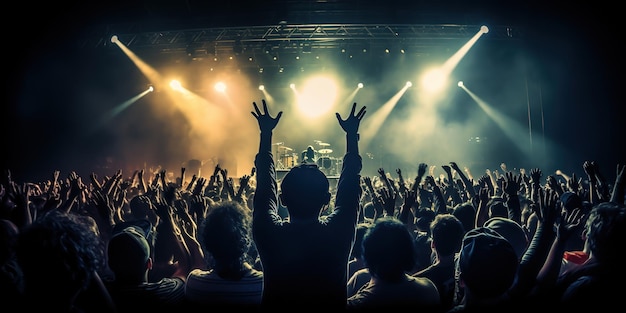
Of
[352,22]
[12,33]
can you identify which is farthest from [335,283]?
[12,33]

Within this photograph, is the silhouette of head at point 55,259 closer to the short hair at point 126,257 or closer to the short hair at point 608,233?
the short hair at point 126,257

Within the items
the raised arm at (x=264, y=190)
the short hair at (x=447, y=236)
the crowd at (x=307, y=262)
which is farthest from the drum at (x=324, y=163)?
the raised arm at (x=264, y=190)

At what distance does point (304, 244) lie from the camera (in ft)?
5.20

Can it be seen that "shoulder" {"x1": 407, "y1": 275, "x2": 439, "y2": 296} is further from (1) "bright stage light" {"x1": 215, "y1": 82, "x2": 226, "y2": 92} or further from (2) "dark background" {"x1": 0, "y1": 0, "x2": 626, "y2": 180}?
(1) "bright stage light" {"x1": 215, "y1": 82, "x2": 226, "y2": 92}

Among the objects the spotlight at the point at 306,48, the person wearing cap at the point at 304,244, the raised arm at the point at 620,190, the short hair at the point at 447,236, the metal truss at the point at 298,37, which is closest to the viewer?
the person wearing cap at the point at 304,244

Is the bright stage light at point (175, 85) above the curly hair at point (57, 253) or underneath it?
above

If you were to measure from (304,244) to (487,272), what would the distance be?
2.77 feet

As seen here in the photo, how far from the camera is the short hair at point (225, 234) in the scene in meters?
1.88

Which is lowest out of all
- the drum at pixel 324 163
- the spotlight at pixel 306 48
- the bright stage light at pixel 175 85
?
the drum at pixel 324 163

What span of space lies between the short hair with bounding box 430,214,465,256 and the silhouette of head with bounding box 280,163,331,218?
1021 millimetres

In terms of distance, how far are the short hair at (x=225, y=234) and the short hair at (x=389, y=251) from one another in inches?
28.7

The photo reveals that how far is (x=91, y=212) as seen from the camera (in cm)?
369

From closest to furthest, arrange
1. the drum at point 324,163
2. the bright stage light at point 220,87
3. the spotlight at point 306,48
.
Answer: the spotlight at point 306,48
the drum at point 324,163
the bright stage light at point 220,87

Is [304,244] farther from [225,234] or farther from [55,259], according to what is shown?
[55,259]
